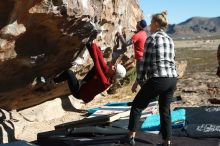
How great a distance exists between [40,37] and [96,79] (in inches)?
60.5

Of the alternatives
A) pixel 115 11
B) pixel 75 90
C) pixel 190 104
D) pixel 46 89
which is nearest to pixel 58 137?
pixel 75 90

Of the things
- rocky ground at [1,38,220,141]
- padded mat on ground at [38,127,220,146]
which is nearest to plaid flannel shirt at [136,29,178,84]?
padded mat on ground at [38,127,220,146]

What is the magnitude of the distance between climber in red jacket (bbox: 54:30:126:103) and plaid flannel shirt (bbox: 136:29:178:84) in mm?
1748

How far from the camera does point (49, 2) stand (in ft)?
26.2

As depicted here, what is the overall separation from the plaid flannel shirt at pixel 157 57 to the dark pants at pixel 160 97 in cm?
11

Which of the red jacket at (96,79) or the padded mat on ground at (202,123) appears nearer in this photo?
the padded mat on ground at (202,123)

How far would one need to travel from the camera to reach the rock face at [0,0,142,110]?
311 inches

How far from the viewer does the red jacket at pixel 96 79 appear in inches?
377

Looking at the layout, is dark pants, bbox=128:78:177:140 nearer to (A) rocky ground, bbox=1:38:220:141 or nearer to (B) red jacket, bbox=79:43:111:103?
(B) red jacket, bbox=79:43:111:103

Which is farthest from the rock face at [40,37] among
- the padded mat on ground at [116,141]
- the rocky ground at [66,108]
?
the padded mat on ground at [116,141]

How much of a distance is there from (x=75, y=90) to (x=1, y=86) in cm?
142

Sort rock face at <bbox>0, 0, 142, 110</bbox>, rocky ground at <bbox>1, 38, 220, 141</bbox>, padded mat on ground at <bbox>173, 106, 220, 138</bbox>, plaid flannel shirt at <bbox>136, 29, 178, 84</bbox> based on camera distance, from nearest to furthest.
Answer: plaid flannel shirt at <bbox>136, 29, 178, 84</bbox> → rock face at <bbox>0, 0, 142, 110</bbox> → padded mat on ground at <bbox>173, 106, 220, 138</bbox> → rocky ground at <bbox>1, 38, 220, 141</bbox>

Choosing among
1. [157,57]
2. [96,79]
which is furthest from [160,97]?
[96,79]

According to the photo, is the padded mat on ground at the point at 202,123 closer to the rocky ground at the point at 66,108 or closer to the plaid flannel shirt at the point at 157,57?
the plaid flannel shirt at the point at 157,57
